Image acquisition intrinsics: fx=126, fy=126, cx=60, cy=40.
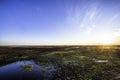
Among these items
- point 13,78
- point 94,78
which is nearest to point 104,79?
point 94,78

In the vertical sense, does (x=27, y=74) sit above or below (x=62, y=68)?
below

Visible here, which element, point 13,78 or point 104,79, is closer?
point 104,79

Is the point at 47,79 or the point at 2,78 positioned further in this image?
the point at 2,78

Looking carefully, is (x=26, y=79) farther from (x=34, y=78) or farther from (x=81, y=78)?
(x=81, y=78)

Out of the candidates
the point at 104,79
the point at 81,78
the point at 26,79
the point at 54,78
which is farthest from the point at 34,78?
the point at 104,79

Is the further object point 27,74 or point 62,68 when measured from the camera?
point 62,68

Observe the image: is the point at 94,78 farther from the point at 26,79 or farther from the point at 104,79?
the point at 26,79

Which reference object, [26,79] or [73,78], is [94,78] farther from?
[26,79]
